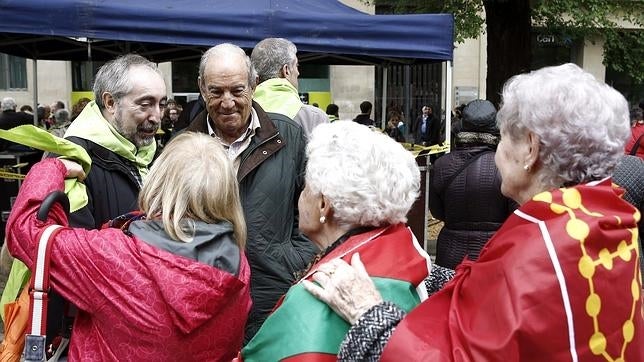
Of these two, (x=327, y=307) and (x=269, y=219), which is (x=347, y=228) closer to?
(x=327, y=307)

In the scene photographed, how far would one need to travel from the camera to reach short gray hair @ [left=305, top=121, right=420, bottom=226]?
2.01 meters

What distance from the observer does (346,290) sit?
1.82 m

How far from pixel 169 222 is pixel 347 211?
0.51 metres

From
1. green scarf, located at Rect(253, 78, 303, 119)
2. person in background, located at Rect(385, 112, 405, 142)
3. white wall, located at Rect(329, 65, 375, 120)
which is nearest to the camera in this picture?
green scarf, located at Rect(253, 78, 303, 119)

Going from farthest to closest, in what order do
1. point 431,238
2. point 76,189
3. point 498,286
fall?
point 431,238, point 76,189, point 498,286

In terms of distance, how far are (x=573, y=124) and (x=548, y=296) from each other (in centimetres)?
45

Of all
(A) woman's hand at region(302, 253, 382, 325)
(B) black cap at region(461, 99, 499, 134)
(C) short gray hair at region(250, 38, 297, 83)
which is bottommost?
(A) woman's hand at region(302, 253, 382, 325)

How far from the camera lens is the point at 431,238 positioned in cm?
950

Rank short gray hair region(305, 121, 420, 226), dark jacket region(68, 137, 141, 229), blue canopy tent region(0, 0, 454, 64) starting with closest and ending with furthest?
short gray hair region(305, 121, 420, 226) → dark jacket region(68, 137, 141, 229) → blue canopy tent region(0, 0, 454, 64)

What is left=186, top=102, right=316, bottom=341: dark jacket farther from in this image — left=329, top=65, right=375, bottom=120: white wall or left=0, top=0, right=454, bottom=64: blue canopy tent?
left=329, top=65, right=375, bottom=120: white wall

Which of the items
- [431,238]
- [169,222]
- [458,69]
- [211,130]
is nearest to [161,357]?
[169,222]

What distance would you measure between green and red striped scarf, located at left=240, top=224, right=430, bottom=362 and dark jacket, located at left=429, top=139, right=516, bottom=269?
80.0 inches

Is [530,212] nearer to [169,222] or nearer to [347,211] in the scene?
[347,211]

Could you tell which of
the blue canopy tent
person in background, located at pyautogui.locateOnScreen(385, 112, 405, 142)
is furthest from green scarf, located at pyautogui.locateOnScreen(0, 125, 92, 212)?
person in background, located at pyautogui.locateOnScreen(385, 112, 405, 142)
